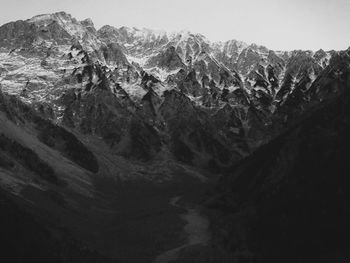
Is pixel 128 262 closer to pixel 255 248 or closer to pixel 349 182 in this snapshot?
pixel 255 248

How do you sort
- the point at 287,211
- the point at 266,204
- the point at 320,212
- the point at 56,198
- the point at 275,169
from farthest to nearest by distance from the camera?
the point at 56,198, the point at 275,169, the point at 266,204, the point at 287,211, the point at 320,212

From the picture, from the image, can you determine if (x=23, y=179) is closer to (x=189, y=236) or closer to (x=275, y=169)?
(x=189, y=236)

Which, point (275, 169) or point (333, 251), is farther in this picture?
point (275, 169)


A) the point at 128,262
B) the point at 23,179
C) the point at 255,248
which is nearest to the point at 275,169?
the point at 255,248

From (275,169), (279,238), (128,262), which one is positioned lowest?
(128,262)

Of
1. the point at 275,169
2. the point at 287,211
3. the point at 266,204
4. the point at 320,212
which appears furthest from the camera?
the point at 275,169

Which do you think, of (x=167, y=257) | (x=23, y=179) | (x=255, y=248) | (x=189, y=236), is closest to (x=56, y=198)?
(x=23, y=179)

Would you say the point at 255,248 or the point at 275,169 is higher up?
the point at 275,169
